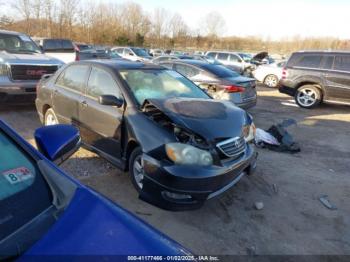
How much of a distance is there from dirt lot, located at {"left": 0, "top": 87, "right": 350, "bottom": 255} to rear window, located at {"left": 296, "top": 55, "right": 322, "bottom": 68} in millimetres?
5007

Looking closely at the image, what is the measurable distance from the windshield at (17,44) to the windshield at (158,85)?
5547mm

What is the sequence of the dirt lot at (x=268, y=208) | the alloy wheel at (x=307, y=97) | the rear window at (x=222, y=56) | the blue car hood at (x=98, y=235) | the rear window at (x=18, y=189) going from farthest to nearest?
the rear window at (x=222, y=56), the alloy wheel at (x=307, y=97), the dirt lot at (x=268, y=208), the rear window at (x=18, y=189), the blue car hood at (x=98, y=235)

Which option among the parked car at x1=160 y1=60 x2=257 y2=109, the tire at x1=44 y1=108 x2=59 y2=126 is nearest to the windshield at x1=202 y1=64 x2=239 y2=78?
the parked car at x1=160 y1=60 x2=257 y2=109

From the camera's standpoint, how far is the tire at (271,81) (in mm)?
15876

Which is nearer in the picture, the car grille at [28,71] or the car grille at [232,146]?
the car grille at [232,146]

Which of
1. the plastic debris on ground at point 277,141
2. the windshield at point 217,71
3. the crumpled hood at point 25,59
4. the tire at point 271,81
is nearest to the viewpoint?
the plastic debris on ground at point 277,141

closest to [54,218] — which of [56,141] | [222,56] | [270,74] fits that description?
[56,141]

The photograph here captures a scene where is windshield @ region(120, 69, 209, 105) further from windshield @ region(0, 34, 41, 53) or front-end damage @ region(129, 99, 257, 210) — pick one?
windshield @ region(0, 34, 41, 53)

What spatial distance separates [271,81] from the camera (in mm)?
16094

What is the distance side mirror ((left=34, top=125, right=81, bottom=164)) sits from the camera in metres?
2.14

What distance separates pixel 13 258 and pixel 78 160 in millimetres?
3678

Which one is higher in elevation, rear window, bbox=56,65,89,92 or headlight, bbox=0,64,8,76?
rear window, bbox=56,65,89,92

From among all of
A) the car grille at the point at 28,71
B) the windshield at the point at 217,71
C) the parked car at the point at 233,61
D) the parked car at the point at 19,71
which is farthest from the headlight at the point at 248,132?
the parked car at the point at 233,61

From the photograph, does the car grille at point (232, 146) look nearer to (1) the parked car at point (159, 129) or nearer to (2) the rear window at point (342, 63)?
(1) the parked car at point (159, 129)
